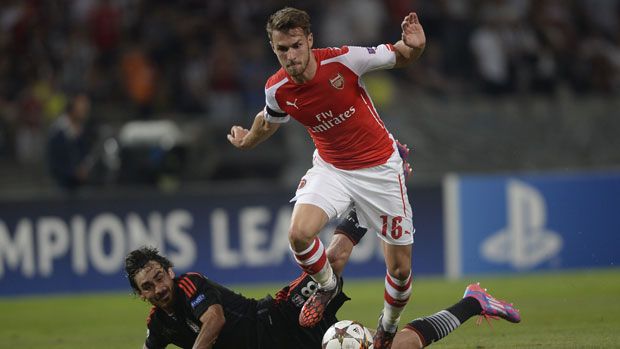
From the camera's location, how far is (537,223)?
47.3 feet

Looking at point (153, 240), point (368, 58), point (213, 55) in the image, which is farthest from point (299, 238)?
point (213, 55)

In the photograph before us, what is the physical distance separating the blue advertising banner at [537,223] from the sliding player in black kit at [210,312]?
6729mm

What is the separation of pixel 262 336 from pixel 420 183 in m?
7.34

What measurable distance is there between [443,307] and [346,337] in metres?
4.23

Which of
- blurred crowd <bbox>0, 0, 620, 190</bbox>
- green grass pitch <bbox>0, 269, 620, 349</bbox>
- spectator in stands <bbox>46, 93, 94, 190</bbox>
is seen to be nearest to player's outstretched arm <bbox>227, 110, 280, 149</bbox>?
green grass pitch <bbox>0, 269, 620, 349</bbox>

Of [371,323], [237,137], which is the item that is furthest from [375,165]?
[371,323]

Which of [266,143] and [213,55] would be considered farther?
[213,55]

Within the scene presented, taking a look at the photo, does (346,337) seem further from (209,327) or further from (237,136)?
(237,136)

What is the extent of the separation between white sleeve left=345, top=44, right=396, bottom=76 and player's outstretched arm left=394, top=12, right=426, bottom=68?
0.21ft

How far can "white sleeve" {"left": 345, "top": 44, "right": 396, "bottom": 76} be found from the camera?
7.91 meters

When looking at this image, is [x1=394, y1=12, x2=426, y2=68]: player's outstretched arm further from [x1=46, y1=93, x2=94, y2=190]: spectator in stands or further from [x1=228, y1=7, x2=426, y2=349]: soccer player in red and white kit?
[x1=46, y1=93, x2=94, y2=190]: spectator in stands

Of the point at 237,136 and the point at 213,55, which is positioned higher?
the point at 213,55

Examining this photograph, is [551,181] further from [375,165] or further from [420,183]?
[375,165]

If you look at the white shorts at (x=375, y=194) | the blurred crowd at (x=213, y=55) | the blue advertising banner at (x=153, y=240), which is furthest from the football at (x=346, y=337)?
the blurred crowd at (x=213, y=55)
